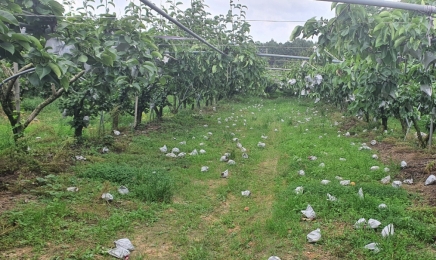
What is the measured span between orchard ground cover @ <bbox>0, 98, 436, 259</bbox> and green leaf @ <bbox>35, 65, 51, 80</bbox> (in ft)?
4.15

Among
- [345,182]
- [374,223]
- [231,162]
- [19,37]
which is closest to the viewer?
[19,37]

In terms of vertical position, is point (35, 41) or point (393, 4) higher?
point (393, 4)

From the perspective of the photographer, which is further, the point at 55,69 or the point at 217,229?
the point at 217,229

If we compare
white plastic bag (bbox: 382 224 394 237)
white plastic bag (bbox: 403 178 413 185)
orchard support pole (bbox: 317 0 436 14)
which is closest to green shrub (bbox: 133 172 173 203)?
white plastic bag (bbox: 382 224 394 237)

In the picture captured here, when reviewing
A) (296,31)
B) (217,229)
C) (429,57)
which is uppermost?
(296,31)

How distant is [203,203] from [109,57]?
1.81 m

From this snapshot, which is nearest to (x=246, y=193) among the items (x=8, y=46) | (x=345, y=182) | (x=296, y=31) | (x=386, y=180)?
(x=345, y=182)

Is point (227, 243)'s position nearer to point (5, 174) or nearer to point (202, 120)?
point (5, 174)

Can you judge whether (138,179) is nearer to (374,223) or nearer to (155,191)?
(155,191)

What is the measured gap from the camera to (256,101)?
17141 mm

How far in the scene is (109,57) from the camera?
9.09 ft

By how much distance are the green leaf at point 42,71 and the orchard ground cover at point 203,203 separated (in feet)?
4.15

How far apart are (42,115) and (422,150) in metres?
9.48

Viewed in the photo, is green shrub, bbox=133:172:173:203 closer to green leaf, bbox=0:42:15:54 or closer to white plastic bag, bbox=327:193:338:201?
white plastic bag, bbox=327:193:338:201
